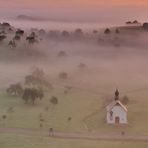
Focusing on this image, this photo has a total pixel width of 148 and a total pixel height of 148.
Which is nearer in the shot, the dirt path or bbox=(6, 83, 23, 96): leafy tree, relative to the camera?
the dirt path

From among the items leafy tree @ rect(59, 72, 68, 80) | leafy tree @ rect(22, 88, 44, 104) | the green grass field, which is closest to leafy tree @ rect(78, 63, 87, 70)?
leafy tree @ rect(59, 72, 68, 80)

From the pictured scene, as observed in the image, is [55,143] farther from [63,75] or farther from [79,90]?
[63,75]

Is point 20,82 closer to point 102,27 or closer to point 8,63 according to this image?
point 8,63

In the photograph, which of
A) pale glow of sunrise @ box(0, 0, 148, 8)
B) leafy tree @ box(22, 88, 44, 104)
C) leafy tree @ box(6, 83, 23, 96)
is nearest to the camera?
leafy tree @ box(22, 88, 44, 104)

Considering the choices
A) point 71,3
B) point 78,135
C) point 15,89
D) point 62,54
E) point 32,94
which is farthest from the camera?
point 71,3

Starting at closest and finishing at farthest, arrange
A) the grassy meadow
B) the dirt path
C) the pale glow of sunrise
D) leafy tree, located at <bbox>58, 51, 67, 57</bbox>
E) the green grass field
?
the green grass field, the dirt path, the grassy meadow, leafy tree, located at <bbox>58, 51, 67, 57</bbox>, the pale glow of sunrise

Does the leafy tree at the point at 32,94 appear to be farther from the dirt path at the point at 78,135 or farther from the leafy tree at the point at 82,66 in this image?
the leafy tree at the point at 82,66

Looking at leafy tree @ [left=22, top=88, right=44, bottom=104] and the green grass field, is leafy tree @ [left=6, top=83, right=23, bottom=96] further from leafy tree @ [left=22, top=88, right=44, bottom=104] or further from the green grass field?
the green grass field

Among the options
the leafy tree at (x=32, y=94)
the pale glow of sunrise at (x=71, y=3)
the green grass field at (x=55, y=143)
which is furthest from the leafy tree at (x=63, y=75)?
the pale glow of sunrise at (x=71, y=3)

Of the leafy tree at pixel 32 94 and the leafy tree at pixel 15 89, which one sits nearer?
the leafy tree at pixel 32 94

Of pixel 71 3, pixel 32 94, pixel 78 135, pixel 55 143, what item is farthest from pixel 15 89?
pixel 71 3

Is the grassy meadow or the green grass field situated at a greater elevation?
the grassy meadow
